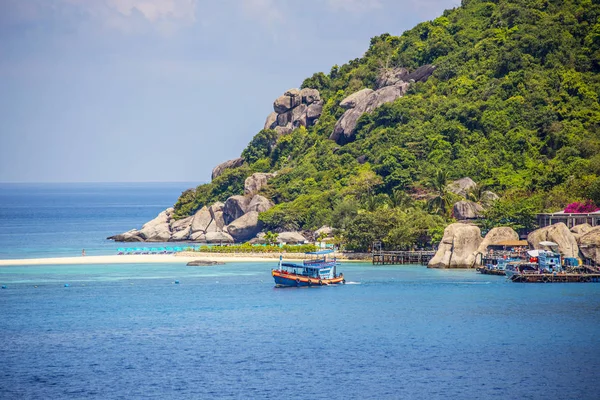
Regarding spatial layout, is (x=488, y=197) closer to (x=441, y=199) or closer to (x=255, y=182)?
(x=441, y=199)

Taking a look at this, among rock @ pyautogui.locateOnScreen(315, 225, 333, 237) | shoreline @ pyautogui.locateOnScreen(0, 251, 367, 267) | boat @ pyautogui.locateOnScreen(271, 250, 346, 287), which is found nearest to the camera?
boat @ pyautogui.locateOnScreen(271, 250, 346, 287)

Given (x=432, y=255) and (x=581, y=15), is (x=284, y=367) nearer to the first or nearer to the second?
(x=432, y=255)

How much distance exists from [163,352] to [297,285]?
93.9 ft

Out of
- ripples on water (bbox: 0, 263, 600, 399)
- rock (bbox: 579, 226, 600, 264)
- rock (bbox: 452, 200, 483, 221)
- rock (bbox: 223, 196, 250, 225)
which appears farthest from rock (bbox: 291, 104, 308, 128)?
rock (bbox: 579, 226, 600, 264)

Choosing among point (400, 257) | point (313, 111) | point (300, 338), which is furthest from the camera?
point (313, 111)

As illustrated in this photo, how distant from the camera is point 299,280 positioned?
8312cm

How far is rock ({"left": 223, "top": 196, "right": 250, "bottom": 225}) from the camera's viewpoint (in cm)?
12877

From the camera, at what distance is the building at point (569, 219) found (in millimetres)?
89812

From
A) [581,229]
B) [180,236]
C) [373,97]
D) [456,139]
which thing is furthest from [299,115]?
[581,229]

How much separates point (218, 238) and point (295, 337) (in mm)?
67796

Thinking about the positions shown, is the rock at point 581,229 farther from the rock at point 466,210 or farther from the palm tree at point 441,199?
the palm tree at point 441,199

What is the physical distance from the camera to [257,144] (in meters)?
162

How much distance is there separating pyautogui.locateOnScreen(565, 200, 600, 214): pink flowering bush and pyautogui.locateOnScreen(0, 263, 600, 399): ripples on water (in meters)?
14.3

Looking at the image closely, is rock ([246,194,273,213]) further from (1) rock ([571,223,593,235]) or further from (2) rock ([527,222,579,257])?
(1) rock ([571,223,593,235])
